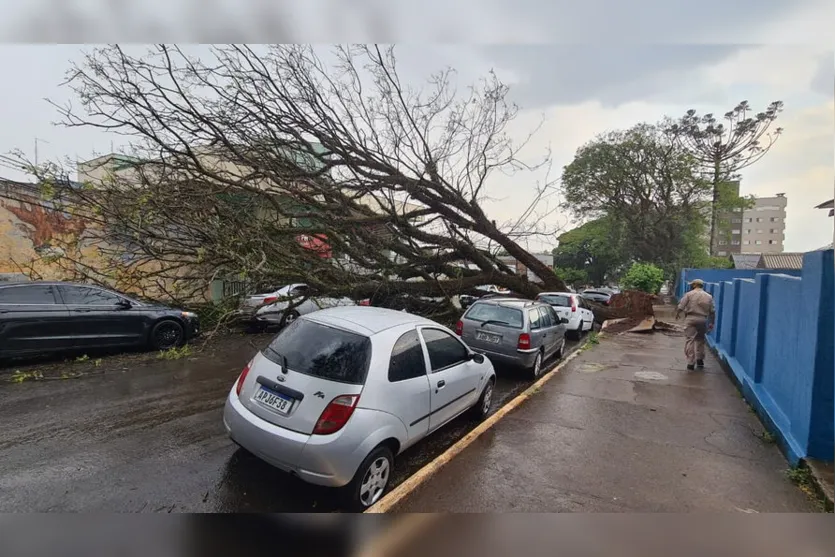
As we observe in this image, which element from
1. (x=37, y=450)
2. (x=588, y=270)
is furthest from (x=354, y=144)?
(x=588, y=270)

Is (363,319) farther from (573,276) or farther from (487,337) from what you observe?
(573,276)

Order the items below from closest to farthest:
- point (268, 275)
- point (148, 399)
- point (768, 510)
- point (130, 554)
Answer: point (130, 554) < point (768, 510) < point (148, 399) < point (268, 275)

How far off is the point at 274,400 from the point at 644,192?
3486cm

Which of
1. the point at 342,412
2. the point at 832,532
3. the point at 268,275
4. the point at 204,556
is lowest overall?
the point at 204,556

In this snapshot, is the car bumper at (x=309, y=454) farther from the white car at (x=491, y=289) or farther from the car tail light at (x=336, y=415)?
the white car at (x=491, y=289)

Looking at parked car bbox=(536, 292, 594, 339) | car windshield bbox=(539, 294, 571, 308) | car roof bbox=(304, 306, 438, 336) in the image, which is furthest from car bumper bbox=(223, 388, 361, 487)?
car windshield bbox=(539, 294, 571, 308)

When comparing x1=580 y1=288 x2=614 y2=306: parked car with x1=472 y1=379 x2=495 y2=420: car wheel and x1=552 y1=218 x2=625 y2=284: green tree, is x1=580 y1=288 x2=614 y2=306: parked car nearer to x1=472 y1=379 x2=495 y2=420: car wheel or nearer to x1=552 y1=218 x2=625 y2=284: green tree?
x1=552 y1=218 x2=625 y2=284: green tree

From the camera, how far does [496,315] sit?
7312 millimetres

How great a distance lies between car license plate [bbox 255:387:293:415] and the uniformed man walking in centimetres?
751

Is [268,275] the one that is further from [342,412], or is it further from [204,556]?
[204,556]

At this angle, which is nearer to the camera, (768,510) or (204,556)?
(204,556)

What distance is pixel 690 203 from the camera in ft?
100

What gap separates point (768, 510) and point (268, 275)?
7.54m

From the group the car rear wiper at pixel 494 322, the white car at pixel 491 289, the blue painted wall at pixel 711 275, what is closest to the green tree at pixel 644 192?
the blue painted wall at pixel 711 275
